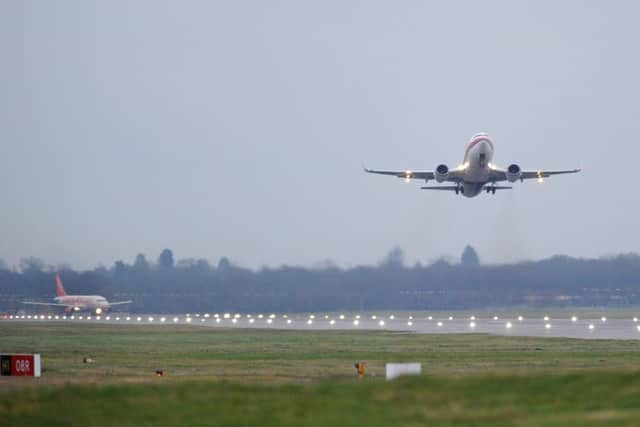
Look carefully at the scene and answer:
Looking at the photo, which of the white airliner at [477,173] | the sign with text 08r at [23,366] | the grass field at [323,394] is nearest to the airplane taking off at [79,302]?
the white airliner at [477,173]

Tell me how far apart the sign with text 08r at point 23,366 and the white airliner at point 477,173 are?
54731mm

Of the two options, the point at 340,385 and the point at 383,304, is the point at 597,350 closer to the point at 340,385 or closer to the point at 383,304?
the point at 340,385

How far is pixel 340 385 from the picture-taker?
39.7m

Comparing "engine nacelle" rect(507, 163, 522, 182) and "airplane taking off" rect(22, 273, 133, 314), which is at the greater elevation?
"engine nacelle" rect(507, 163, 522, 182)

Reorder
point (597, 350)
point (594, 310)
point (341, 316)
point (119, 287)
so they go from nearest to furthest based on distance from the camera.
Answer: point (597, 350), point (341, 316), point (594, 310), point (119, 287)

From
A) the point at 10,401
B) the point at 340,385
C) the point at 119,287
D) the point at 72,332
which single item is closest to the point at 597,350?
the point at 340,385

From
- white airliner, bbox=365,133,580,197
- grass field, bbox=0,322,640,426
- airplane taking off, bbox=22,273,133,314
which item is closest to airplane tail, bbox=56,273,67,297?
airplane taking off, bbox=22,273,133,314

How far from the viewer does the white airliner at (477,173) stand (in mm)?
102125

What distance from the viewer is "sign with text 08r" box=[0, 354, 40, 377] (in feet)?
176

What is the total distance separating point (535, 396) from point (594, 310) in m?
124

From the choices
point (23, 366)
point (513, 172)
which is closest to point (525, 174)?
point (513, 172)

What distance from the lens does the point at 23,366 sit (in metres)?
53.8

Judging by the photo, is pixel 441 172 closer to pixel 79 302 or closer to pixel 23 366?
pixel 23 366

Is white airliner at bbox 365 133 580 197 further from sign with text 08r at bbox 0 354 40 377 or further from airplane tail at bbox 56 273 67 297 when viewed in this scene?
airplane tail at bbox 56 273 67 297
